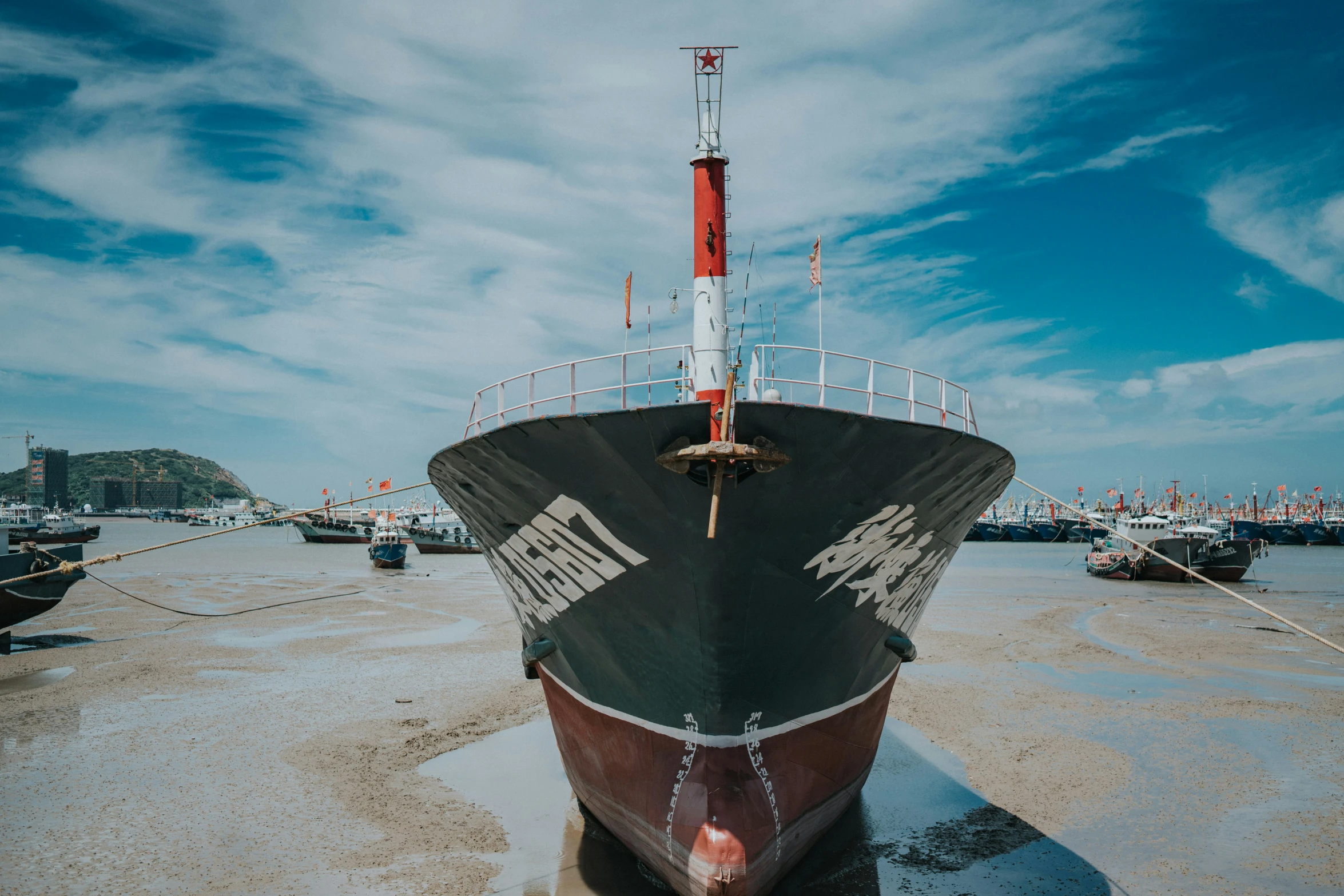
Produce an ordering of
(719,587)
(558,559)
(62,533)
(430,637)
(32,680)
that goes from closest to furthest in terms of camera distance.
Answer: (719,587) < (558,559) < (32,680) < (430,637) < (62,533)

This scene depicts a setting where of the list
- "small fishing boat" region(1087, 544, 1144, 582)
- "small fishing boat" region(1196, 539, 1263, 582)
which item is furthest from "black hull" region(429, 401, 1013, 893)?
"small fishing boat" region(1087, 544, 1144, 582)

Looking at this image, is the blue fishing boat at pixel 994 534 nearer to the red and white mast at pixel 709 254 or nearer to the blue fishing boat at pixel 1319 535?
the blue fishing boat at pixel 1319 535

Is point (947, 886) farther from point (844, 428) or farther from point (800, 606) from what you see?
point (844, 428)

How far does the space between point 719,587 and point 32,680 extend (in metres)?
15.6

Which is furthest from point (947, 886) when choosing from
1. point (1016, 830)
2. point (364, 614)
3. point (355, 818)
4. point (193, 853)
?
point (364, 614)

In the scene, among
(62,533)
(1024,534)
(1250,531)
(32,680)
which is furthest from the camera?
(1024,534)

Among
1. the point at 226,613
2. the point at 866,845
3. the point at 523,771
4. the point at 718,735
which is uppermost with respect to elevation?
the point at 718,735

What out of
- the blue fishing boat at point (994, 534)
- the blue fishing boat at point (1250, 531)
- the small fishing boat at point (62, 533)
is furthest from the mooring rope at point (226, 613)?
the blue fishing boat at point (994, 534)

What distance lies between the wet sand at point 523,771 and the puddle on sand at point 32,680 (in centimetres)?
8

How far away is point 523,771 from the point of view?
31.0ft

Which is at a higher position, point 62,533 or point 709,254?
point 709,254

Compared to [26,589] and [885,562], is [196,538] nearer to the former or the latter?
[885,562]

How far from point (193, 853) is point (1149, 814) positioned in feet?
31.5

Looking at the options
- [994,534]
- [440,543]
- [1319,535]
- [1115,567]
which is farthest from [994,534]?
[440,543]
